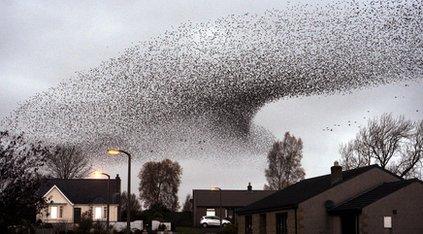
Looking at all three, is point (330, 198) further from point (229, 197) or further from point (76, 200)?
point (229, 197)

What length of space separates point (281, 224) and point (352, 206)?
7007 millimetres

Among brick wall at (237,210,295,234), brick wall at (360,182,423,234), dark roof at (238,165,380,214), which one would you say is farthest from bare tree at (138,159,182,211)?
brick wall at (360,182,423,234)

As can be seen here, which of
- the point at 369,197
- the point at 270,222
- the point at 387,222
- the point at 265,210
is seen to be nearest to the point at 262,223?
the point at 265,210

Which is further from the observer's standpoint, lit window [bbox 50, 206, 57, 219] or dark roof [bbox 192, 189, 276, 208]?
dark roof [bbox 192, 189, 276, 208]

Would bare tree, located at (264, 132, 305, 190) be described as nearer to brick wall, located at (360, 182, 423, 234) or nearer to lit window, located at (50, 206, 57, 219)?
lit window, located at (50, 206, 57, 219)

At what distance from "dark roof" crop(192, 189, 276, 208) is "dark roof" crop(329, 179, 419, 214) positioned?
5490cm

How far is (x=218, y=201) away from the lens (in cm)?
9488

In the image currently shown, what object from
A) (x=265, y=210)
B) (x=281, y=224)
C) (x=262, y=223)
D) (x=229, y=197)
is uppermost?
(x=229, y=197)

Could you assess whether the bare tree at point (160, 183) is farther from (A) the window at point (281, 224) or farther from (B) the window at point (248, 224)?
(A) the window at point (281, 224)

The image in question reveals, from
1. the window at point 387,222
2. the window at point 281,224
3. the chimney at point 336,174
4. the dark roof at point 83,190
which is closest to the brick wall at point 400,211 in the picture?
the window at point 387,222

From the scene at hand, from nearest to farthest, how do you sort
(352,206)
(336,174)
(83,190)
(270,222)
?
(352,206), (336,174), (270,222), (83,190)

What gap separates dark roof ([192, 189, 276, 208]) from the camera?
9450 cm

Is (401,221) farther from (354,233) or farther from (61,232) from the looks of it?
(61,232)

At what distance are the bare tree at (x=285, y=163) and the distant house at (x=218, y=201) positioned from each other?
3784 mm
